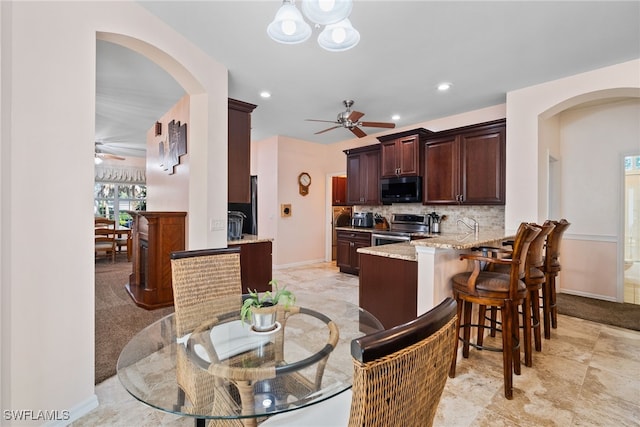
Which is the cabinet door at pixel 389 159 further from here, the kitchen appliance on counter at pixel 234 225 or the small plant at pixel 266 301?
the small plant at pixel 266 301

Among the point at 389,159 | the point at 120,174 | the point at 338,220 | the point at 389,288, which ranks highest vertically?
the point at 120,174

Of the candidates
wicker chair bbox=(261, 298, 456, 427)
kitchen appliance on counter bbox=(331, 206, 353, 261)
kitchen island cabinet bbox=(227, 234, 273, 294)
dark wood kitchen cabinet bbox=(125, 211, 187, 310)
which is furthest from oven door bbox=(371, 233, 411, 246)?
wicker chair bbox=(261, 298, 456, 427)

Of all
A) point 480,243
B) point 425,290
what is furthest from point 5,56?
point 480,243

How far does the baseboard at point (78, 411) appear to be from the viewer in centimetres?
156

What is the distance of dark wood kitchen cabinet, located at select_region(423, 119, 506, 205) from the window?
312 inches

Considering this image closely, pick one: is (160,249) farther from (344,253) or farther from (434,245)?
(344,253)

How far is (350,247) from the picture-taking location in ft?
17.8

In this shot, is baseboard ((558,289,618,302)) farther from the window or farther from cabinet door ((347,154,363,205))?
the window

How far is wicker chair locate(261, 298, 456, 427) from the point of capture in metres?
0.57

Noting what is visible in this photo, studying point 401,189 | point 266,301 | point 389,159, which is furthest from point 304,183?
point 266,301

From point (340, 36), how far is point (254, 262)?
2488 millimetres

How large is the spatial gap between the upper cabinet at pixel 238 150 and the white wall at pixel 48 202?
1418 mm

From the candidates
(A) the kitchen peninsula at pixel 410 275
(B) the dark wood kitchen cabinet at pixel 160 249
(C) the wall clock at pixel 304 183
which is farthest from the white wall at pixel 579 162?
(B) the dark wood kitchen cabinet at pixel 160 249

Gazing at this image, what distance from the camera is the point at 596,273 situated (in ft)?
13.0
